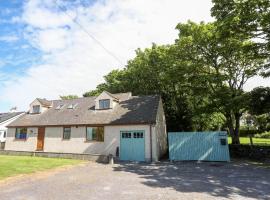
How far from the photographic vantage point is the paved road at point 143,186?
9.42 meters

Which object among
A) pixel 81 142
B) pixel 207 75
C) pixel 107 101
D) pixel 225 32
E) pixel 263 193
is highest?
pixel 225 32

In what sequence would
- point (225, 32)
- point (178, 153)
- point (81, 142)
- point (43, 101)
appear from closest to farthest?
1. point (225, 32)
2. point (178, 153)
3. point (81, 142)
4. point (43, 101)

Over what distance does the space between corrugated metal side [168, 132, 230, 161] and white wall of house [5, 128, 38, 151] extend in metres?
16.1

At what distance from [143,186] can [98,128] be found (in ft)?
42.7

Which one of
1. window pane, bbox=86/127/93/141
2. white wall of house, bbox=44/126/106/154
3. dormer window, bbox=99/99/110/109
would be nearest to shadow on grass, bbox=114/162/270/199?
white wall of house, bbox=44/126/106/154

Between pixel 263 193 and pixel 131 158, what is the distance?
12.7 m

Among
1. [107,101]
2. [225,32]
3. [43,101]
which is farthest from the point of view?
[43,101]

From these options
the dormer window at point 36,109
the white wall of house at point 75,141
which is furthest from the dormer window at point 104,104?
the dormer window at point 36,109

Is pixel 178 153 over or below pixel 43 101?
below

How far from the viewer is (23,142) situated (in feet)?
88.9

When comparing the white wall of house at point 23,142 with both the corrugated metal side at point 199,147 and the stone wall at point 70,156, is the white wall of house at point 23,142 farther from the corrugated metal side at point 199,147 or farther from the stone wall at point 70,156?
the corrugated metal side at point 199,147

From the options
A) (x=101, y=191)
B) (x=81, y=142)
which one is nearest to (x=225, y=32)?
(x=101, y=191)

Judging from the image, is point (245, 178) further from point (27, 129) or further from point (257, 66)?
point (27, 129)

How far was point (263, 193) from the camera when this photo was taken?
9.82 meters
